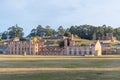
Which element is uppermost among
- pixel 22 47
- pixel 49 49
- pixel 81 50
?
pixel 22 47

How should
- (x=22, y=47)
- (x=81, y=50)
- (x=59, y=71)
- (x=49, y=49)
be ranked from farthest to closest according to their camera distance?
(x=22, y=47), (x=49, y=49), (x=81, y=50), (x=59, y=71)

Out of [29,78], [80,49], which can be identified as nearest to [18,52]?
[80,49]

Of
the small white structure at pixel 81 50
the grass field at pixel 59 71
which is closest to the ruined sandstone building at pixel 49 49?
the small white structure at pixel 81 50

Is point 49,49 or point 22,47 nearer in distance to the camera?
point 49,49

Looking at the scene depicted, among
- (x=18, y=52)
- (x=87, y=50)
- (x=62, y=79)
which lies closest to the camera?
(x=62, y=79)

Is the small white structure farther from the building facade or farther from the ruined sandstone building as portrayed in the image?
the building facade

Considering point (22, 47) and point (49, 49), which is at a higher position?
point (22, 47)

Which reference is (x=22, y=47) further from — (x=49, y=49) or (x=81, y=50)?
(x=81, y=50)

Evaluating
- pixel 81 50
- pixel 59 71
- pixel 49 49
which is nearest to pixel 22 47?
pixel 49 49

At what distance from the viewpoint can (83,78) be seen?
70.9ft

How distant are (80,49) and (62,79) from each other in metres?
158

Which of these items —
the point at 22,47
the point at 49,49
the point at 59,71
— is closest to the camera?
the point at 59,71

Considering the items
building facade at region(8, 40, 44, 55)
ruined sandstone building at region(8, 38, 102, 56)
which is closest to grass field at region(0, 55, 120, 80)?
ruined sandstone building at region(8, 38, 102, 56)

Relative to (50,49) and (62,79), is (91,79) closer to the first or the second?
(62,79)
